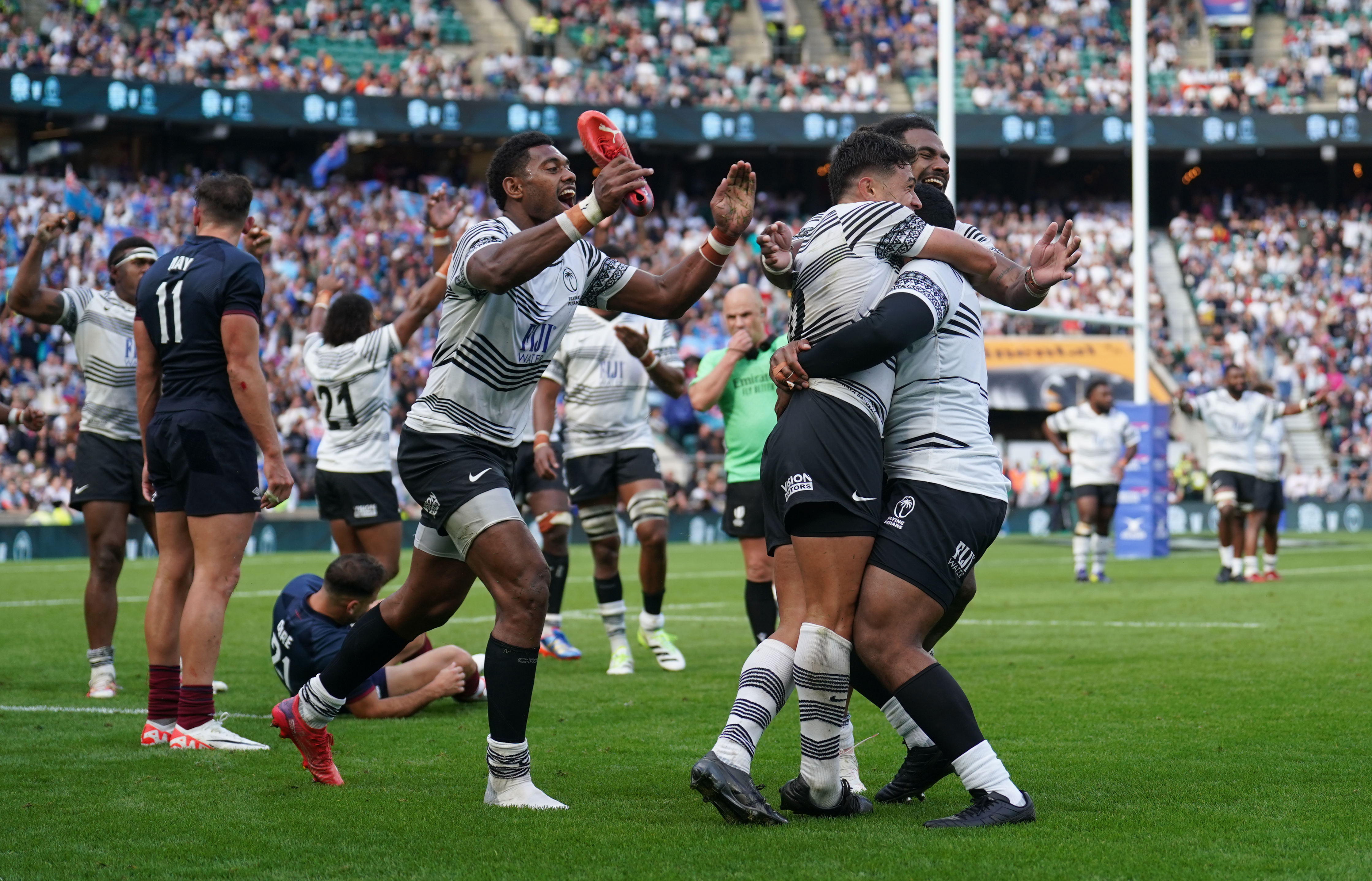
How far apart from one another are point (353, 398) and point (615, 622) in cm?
225

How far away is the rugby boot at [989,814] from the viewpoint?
4.52 m

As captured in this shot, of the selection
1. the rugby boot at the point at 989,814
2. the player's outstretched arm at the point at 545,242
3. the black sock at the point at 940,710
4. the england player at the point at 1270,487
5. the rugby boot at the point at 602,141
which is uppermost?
the rugby boot at the point at 602,141

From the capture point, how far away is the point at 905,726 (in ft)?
17.0

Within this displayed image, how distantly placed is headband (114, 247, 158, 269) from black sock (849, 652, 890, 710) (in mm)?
4846

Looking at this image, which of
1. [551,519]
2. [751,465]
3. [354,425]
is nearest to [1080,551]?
[551,519]

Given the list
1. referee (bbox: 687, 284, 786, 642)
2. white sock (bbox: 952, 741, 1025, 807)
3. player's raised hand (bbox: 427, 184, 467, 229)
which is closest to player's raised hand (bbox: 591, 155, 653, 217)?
player's raised hand (bbox: 427, 184, 467, 229)

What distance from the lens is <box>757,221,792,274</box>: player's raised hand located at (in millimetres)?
4836

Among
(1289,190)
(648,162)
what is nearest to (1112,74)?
(1289,190)

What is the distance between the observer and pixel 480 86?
125 feet

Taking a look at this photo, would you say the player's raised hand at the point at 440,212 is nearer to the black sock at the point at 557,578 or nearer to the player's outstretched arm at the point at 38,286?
the player's outstretched arm at the point at 38,286

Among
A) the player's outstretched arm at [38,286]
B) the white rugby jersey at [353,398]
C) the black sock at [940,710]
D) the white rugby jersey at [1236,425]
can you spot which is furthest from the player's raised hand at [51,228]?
the white rugby jersey at [1236,425]

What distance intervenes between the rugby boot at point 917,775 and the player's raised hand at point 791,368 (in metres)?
1.35

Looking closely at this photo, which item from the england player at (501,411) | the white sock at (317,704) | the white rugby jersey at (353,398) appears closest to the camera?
the england player at (501,411)

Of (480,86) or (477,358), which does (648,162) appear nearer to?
(480,86)
